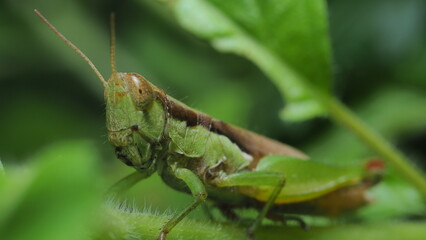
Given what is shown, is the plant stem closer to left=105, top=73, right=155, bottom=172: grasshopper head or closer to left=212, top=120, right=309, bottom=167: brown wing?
left=212, top=120, right=309, bottom=167: brown wing

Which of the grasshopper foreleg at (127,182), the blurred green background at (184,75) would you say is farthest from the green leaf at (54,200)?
the blurred green background at (184,75)

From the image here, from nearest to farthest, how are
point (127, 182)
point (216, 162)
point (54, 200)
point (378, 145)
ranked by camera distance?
point (54, 200) < point (127, 182) < point (216, 162) < point (378, 145)

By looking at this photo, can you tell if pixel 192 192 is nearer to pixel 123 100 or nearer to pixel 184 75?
pixel 123 100

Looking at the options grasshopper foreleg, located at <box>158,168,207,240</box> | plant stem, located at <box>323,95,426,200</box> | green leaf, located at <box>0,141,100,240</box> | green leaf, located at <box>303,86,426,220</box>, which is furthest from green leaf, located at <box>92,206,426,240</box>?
green leaf, located at <box>303,86,426,220</box>

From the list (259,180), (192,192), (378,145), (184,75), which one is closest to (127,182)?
(192,192)

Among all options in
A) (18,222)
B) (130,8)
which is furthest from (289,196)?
(130,8)

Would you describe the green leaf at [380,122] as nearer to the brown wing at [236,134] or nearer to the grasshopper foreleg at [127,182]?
the brown wing at [236,134]
